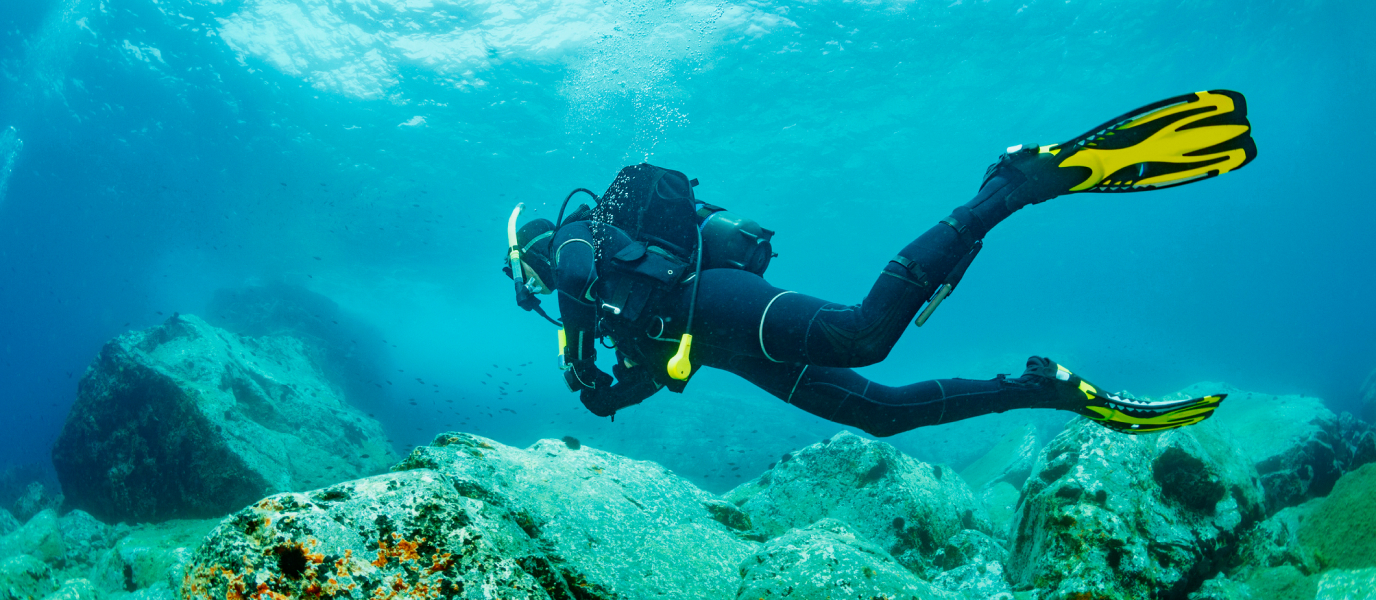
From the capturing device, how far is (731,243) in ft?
11.1

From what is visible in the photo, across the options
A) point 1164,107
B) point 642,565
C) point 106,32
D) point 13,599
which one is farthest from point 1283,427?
point 106,32

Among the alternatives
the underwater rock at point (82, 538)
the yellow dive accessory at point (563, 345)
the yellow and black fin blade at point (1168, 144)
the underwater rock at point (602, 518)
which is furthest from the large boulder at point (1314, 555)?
the underwater rock at point (82, 538)

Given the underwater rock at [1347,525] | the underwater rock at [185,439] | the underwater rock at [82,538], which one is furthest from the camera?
the underwater rock at [185,439]

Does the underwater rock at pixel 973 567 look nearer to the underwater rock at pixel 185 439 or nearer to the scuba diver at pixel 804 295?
the scuba diver at pixel 804 295

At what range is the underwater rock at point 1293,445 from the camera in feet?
16.2

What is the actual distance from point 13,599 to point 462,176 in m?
22.2

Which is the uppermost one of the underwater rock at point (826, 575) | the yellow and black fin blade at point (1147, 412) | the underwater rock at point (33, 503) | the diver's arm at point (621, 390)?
the underwater rock at point (33, 503)

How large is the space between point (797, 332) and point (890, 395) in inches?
39.4

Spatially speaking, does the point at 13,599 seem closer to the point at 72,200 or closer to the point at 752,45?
the point at 752,45

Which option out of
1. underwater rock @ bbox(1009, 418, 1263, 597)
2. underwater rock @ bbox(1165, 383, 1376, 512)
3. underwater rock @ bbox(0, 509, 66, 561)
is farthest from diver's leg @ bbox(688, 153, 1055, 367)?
underwater rock @ bbox(0, 509, 66, 561)

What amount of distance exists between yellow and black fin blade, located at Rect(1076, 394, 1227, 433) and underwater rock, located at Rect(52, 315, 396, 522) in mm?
10434

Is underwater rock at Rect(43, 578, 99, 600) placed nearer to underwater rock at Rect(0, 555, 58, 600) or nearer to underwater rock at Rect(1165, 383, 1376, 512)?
underwater rock at Rect(0, 555, 58, 600)

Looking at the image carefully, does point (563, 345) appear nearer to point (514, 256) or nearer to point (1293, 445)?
point (514, 256)

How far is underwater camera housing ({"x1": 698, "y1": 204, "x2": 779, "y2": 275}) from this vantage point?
3369mm
